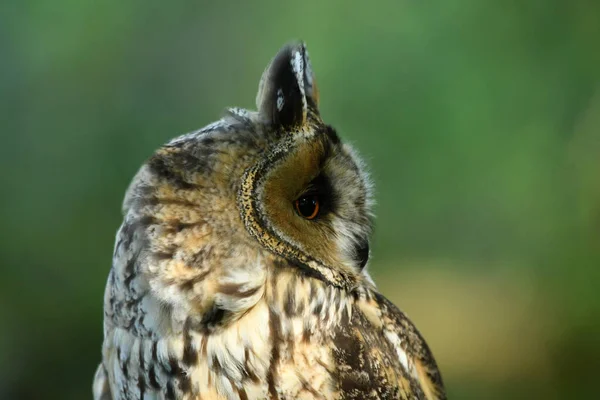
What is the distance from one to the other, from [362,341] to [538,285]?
1192 millimetres

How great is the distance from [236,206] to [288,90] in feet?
0.75

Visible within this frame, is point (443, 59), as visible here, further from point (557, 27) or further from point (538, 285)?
point (538, 285)

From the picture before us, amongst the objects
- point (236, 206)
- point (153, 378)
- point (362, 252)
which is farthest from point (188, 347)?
point (362, 252)

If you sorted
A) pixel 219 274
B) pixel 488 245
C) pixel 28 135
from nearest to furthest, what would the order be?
pixel 219 274, pixel 28 135, pixel 488 245

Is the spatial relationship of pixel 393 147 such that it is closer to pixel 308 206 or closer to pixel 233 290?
pixel 308 206

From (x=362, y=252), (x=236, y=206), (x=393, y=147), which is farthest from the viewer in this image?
(x=393, y=147)

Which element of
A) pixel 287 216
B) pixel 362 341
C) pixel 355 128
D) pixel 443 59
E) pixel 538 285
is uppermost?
pixel 443 59

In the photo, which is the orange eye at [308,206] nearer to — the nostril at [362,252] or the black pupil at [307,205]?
the black pupil at [307,205]

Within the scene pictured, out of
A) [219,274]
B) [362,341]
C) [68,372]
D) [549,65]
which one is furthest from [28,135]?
[549,65]

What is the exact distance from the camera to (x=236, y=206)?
0.88 meters

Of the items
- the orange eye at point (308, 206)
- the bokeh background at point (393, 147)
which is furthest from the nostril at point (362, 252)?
the bokeh background at point (393, 147)

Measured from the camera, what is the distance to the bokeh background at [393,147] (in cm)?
176

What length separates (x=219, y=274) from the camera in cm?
89

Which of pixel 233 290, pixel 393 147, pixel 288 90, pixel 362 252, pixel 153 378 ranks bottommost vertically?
pixel 153 378
